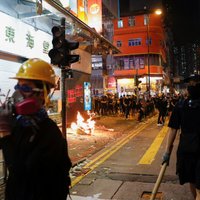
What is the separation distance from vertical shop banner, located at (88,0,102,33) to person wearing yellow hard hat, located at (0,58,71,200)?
17.1m

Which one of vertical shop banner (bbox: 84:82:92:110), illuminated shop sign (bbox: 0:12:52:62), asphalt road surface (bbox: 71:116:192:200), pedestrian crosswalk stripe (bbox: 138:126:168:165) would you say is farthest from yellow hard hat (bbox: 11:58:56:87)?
vertical shop banner (bbox: 84:82:92:110)

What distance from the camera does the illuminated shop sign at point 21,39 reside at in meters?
10.7

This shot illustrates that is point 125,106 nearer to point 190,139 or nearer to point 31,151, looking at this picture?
point 190,139

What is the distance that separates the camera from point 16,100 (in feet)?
7.62

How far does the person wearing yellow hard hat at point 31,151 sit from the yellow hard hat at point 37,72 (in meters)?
0.17

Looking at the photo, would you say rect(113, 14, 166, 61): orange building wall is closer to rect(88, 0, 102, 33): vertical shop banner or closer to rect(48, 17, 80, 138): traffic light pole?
rect(88, 0, 102, 33): vertical shop banner

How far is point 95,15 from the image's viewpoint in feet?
62.4

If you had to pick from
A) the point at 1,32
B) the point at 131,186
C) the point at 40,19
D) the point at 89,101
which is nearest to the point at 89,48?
the point at 89,101

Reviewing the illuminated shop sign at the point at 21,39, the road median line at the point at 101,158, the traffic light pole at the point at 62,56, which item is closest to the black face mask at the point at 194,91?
the road median line at the point at 101,158

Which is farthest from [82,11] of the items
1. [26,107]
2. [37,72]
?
[26,107]

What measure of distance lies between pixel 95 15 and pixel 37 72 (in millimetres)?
17235

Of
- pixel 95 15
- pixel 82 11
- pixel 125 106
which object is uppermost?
pixel 95 15

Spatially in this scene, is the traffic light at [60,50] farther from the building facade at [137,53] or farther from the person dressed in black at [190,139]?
the building facade at [137,53]

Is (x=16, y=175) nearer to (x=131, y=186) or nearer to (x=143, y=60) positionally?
(x=131, y=186)
